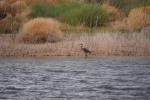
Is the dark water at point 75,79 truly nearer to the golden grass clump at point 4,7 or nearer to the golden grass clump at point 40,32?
the golden grass clump at point 40,32

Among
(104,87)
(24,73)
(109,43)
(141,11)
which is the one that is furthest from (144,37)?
(104,87)

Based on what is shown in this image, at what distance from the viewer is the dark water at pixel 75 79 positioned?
2634 cm

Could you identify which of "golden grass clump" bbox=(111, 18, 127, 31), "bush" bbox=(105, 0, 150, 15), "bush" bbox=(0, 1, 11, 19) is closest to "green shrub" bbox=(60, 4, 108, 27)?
"golden grass clump" bbox=(111, 18, 127, 31)

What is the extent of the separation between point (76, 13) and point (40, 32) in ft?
27.1

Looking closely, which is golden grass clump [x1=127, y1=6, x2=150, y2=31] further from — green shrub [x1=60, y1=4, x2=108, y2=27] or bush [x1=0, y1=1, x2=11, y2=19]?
bush [x1=0, y1=1, x2=11, y2=19]

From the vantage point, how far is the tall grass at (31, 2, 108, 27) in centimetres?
5419

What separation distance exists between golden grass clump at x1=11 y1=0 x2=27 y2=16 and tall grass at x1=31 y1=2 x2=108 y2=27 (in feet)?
8.50

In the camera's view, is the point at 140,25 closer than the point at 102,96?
No

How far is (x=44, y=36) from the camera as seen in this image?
47062 millimetres

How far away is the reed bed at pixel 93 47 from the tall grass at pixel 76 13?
7536mm

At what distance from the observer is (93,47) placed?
144 feet

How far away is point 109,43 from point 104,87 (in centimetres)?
1541

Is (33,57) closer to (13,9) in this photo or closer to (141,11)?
(141,11)

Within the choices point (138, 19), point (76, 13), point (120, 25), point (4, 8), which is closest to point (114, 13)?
point (76, 13)
